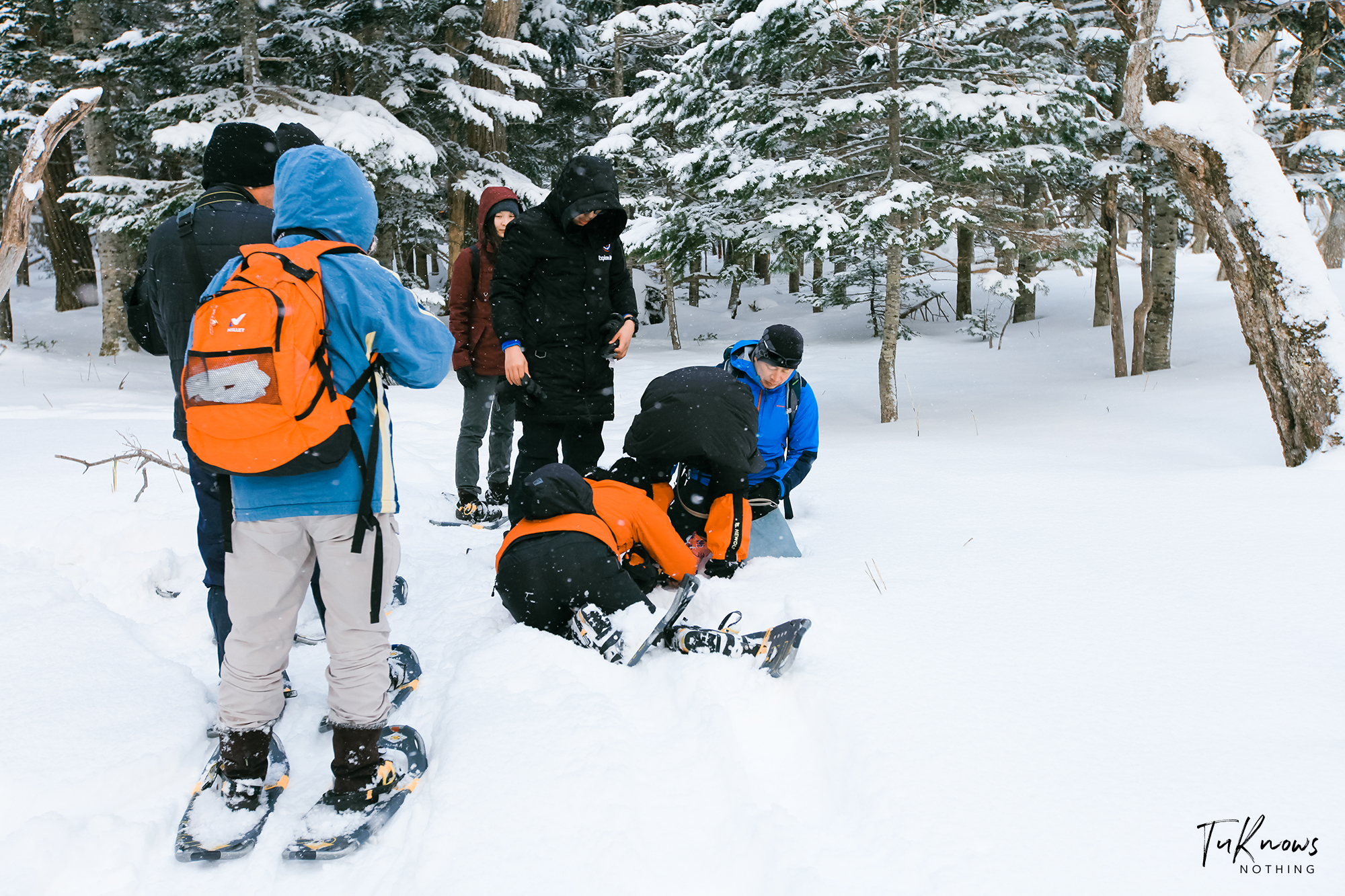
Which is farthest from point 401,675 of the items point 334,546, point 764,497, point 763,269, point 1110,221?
point 763,269

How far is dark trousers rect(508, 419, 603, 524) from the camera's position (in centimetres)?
377

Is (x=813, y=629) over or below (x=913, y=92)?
below

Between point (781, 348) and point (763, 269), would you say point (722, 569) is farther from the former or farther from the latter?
point (763, 269)

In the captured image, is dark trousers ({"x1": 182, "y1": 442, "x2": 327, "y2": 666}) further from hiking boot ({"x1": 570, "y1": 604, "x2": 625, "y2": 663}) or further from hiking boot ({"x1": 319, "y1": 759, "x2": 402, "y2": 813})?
hiking boot ({"x1": 570, "y1": 604, "x2": 625, "y2": 663})

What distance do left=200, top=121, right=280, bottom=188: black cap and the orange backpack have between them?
742mm

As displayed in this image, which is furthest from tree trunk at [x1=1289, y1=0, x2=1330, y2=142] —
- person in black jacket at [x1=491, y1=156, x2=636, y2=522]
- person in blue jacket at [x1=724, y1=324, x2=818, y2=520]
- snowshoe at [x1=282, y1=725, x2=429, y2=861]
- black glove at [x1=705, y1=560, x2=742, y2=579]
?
snowshoe at [x1=282, y1=725, x2=429, y2=861]

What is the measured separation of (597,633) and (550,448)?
4.29ft

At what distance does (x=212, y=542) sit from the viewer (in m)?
2.38

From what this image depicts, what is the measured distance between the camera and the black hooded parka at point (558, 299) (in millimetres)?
3643

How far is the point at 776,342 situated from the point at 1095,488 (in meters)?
2.25

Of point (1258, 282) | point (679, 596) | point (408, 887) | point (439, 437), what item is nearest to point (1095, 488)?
point (1258, 282)

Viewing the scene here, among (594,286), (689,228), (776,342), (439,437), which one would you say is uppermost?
(689,228)

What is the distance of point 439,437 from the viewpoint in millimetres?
7629

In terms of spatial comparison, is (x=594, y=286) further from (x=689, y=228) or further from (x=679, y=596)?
(x=689, y=228)
